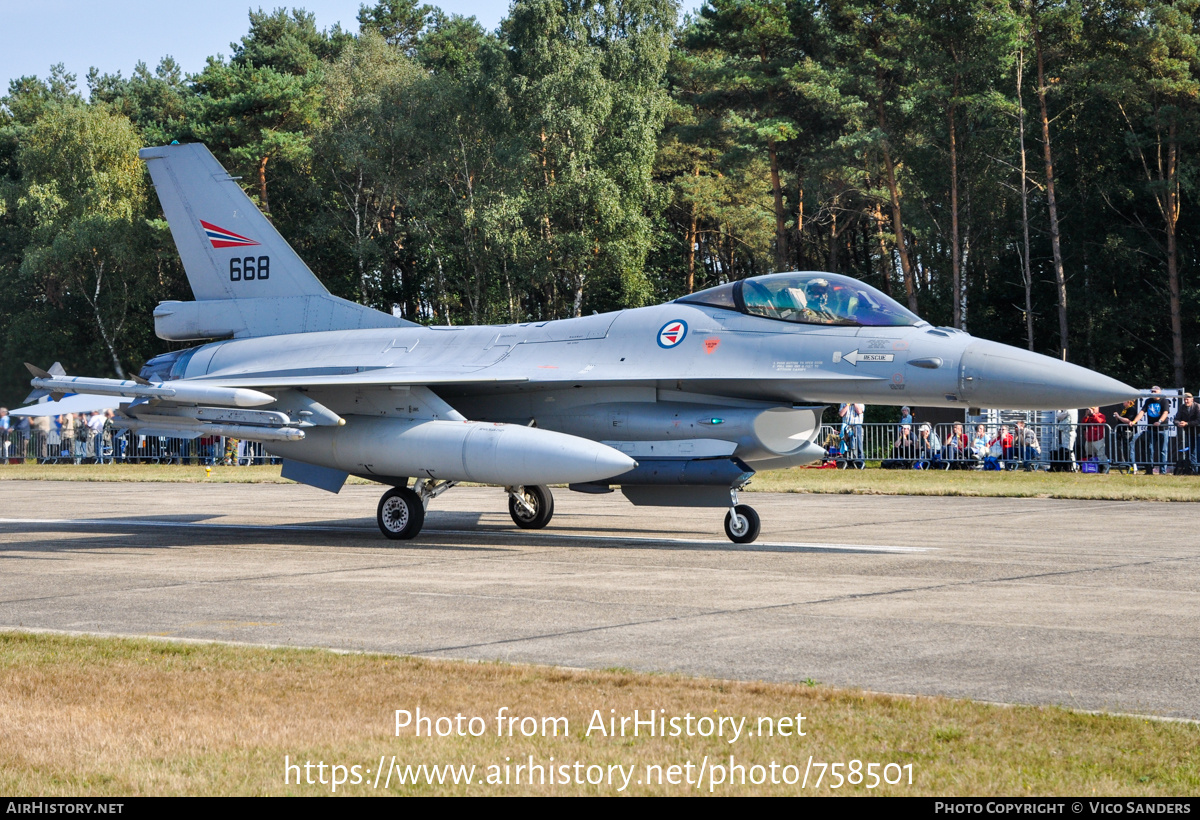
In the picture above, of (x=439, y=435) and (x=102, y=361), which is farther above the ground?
(x=102, y=361)

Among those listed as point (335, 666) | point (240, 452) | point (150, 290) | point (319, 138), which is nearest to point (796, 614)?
point (335, 666)

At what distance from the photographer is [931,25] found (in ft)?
137

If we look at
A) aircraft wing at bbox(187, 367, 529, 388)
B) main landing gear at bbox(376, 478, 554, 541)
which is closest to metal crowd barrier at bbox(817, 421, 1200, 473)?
main landing gear at bbox(376, 478, 554, 541)

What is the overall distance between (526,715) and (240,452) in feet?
92.2

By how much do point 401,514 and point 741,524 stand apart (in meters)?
3.93

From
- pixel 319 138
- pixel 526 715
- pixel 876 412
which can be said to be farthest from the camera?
pixel 319 138

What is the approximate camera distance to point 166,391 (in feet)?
41.8

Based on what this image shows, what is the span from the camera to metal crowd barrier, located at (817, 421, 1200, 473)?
24031mm

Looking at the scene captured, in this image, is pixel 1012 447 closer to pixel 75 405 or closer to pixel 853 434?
pixel 853 434

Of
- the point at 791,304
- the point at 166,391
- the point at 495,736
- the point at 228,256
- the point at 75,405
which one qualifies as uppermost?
the point at 228,256

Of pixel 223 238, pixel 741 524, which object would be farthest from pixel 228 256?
pixel 741 524

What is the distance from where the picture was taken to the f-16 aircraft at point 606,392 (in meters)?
12.1

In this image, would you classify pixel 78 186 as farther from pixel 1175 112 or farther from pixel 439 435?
pixel 439 435

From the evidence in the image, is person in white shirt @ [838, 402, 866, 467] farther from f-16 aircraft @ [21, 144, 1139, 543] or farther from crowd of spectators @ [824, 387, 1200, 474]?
f-16 aircraft @ [21, 144, 1139, 543]
